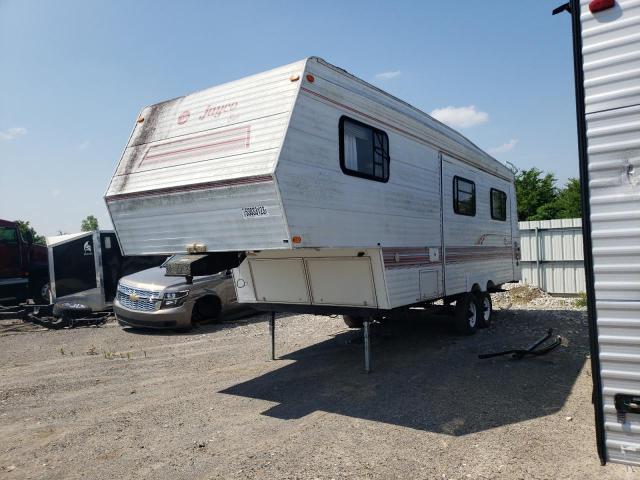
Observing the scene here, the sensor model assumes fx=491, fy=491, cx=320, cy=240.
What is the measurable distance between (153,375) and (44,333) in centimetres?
487

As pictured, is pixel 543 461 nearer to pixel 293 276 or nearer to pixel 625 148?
pixel 625 148

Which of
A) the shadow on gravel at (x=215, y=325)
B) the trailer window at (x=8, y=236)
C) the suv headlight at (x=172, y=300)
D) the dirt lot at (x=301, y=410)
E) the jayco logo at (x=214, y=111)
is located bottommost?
the dirt lot at (x=301, y=410)

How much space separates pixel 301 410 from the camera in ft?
16.8

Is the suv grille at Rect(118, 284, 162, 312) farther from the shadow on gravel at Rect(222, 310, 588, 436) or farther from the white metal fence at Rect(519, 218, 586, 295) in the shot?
the white metal fence at Rect(519, 218, 586, 295)

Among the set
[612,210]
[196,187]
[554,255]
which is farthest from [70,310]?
[554,255]

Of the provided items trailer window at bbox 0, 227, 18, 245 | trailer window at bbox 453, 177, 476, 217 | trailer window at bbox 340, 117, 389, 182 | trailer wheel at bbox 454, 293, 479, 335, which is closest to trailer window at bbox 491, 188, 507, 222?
trailer window at bbox 453, 177, 476, 217

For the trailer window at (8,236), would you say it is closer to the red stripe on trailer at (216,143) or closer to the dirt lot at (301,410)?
the dirt lot at (301,410)

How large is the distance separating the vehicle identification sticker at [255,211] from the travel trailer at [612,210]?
2.69 m

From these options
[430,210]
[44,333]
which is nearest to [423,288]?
[430,210]

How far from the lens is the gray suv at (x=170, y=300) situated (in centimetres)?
929

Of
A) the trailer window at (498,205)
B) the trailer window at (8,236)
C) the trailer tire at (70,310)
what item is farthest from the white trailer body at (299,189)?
the trailer window at (8,236)

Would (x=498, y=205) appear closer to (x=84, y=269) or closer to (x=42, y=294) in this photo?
(x=84, y=269)

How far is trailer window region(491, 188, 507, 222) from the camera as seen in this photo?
9.65 metres

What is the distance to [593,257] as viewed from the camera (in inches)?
105
